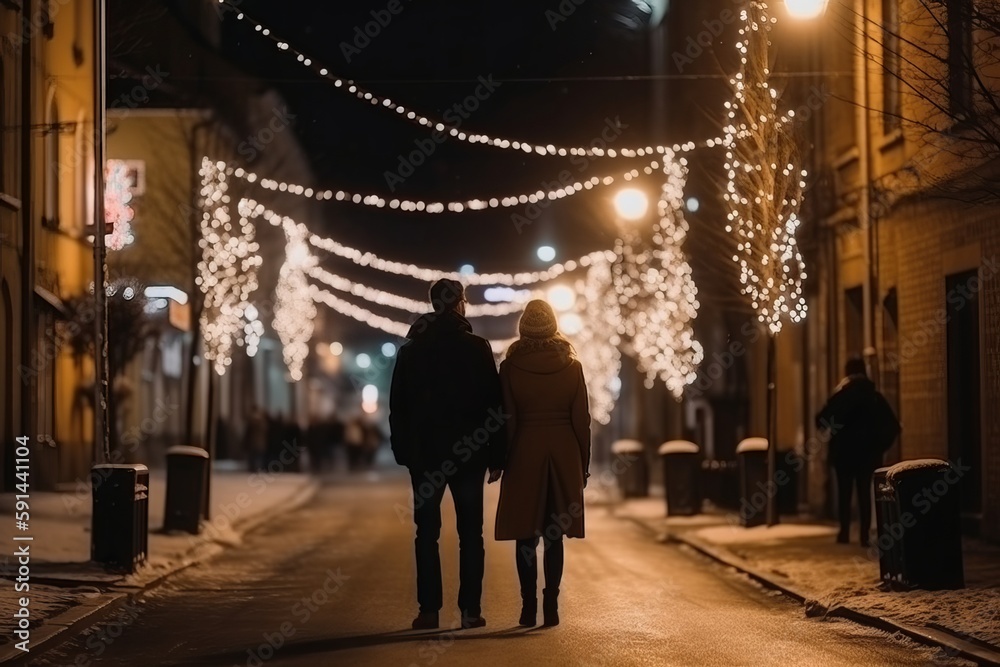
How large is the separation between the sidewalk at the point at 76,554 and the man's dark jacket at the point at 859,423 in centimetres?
653

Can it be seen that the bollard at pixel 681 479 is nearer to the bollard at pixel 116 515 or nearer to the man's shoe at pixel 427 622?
the bollard at pixel 116 515

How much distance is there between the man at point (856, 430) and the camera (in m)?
16.3

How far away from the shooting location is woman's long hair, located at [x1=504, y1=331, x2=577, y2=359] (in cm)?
1029

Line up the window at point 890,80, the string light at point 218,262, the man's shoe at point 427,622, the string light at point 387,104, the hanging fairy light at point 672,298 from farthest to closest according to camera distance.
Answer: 1. the hanging fairy light at point 672,298
2. the string light at point 218,262
3. the window at point 890,80
4. the string light at point 387,104
5. the man's shoe at point 427,622

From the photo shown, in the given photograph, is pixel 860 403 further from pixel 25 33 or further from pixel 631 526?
pixel 25 33

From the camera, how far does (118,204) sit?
29.7 meters

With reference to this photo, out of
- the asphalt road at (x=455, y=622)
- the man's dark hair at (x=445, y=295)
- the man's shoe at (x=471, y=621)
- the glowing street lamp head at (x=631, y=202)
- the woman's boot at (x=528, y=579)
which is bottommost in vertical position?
the asphalt road at (x=455, y=622)

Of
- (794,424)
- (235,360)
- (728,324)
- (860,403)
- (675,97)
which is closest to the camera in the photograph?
(860,403)

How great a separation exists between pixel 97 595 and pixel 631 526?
34.4 ft

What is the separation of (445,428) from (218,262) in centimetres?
1418

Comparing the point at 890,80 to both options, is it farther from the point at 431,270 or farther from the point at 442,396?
the point at 431,270

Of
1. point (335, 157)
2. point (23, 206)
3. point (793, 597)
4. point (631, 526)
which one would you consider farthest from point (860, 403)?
point (335, 157)

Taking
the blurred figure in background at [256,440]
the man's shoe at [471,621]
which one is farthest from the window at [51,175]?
the blurred figure in background at [256,440]

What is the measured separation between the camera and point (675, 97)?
39.4 meters
